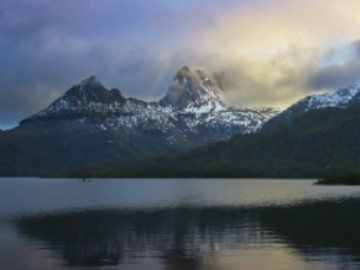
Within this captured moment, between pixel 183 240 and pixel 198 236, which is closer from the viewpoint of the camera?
pixel 183 240

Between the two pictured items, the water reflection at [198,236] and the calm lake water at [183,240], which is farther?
the water reflection at [198,236]

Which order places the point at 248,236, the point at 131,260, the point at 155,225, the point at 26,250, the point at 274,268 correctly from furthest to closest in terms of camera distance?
the point at 155,225 → the point at 248,236 → the point at 26,250 → the point at 131,260 → the point at 274,268

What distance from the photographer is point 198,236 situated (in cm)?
7769

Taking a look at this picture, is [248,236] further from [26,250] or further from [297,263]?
[26,250]

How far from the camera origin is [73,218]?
352 feet

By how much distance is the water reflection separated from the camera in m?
57.8

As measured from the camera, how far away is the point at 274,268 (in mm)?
52156

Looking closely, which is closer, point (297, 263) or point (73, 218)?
point (297, 263)

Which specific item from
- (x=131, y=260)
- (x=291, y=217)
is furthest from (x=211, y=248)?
(x=291, y=217)

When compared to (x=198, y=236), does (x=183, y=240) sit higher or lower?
lower

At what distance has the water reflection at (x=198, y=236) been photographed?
2275 inches

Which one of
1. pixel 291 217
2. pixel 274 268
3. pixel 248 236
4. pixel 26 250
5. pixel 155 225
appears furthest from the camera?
pixel 291 217

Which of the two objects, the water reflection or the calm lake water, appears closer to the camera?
the calm lake water

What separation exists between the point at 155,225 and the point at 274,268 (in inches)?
1706
